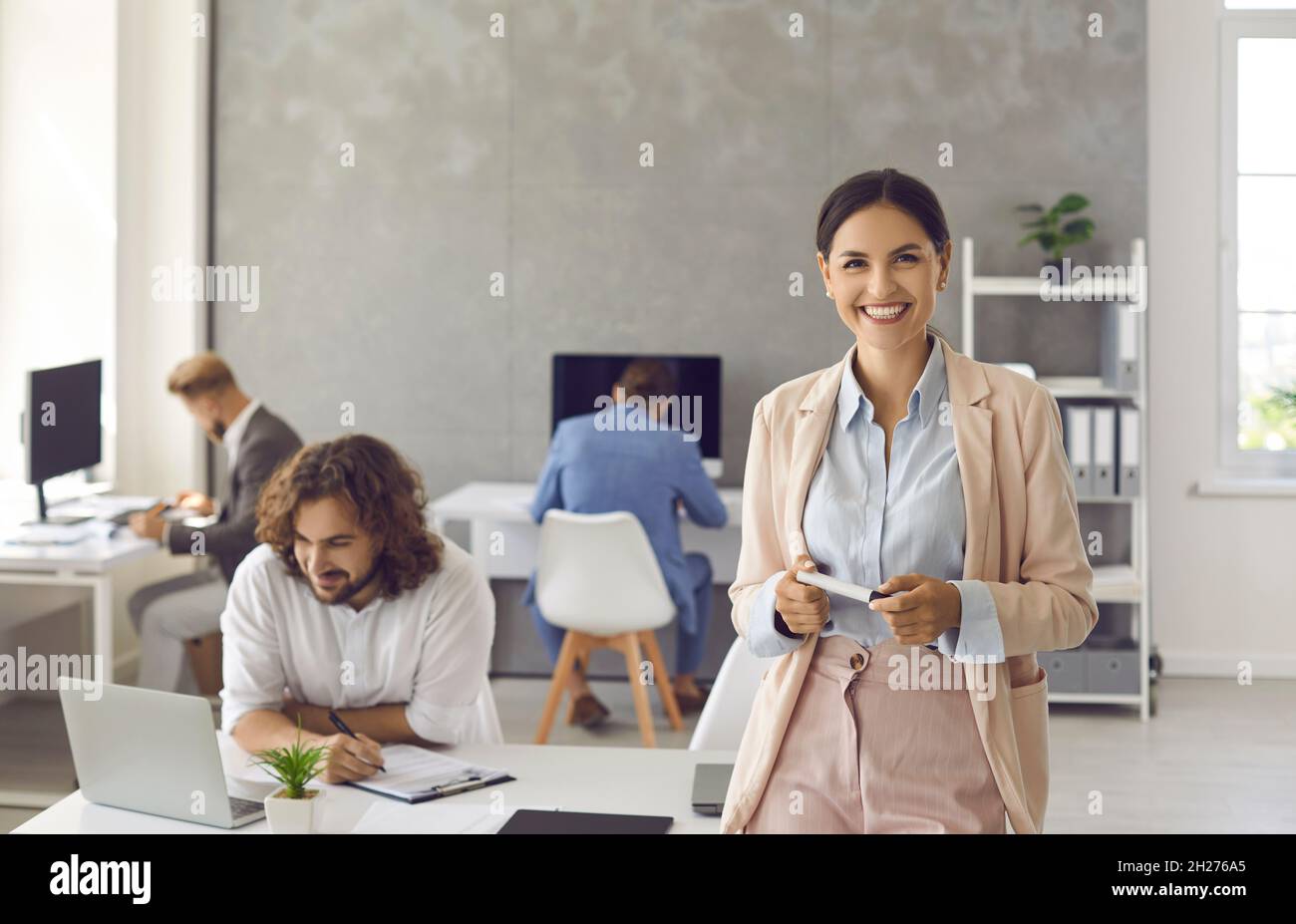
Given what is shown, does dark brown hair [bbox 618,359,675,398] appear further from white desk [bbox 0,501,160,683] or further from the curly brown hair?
the curly brown hair

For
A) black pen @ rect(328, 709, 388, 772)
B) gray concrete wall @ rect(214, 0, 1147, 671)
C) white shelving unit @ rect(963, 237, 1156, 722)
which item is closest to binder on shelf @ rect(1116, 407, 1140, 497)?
white shelving unit @ rect(963, 237, 1156, 722)

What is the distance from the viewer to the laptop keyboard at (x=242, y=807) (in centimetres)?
169

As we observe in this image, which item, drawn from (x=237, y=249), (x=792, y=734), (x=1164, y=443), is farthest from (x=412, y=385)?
(x=792, y=734)

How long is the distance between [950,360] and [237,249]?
14.2 ft

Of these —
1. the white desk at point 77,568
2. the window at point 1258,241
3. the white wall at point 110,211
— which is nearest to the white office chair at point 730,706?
the white desk at point 77,568

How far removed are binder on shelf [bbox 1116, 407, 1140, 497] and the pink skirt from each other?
3.43m

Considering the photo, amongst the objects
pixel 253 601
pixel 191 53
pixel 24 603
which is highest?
pixel 191 53

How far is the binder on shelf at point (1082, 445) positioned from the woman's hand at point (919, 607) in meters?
3.45

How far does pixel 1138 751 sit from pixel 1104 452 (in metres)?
0.98

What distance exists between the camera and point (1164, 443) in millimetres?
5180

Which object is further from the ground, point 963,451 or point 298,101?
point 298,101

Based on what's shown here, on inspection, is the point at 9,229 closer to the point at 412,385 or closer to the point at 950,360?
the point at 412,385

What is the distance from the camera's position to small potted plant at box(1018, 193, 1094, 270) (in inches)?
186

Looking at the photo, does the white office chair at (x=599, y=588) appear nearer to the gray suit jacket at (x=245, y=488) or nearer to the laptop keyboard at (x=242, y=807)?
the gray suit jacket at (x=245, y=488)
